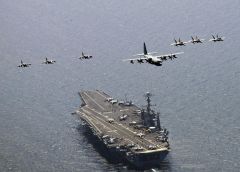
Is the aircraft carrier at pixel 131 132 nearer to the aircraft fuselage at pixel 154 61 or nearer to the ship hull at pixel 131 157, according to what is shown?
the ship hull at pixel 131 157

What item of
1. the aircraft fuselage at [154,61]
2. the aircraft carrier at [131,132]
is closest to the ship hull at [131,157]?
the aircraft carrier at [131,132]

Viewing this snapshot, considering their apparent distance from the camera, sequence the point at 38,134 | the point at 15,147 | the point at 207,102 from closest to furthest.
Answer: the point at 15,147
the point at 38,134
the point at 207,102

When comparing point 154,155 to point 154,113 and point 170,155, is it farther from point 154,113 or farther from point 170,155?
point 154,113

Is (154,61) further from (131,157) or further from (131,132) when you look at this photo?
(131,132)

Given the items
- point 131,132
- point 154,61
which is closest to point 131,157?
point 131,132

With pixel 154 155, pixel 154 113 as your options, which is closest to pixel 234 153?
pixel 154 155

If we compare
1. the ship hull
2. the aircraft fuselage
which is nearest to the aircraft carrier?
the ship hull

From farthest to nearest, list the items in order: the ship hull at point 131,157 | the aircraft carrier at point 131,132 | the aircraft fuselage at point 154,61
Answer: the aircraft carrier at point 131,132 < the ship hull at point 131,157 < the aircraft fuselage at point 154,61

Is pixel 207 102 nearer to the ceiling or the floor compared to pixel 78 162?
nearer to the ceiling
